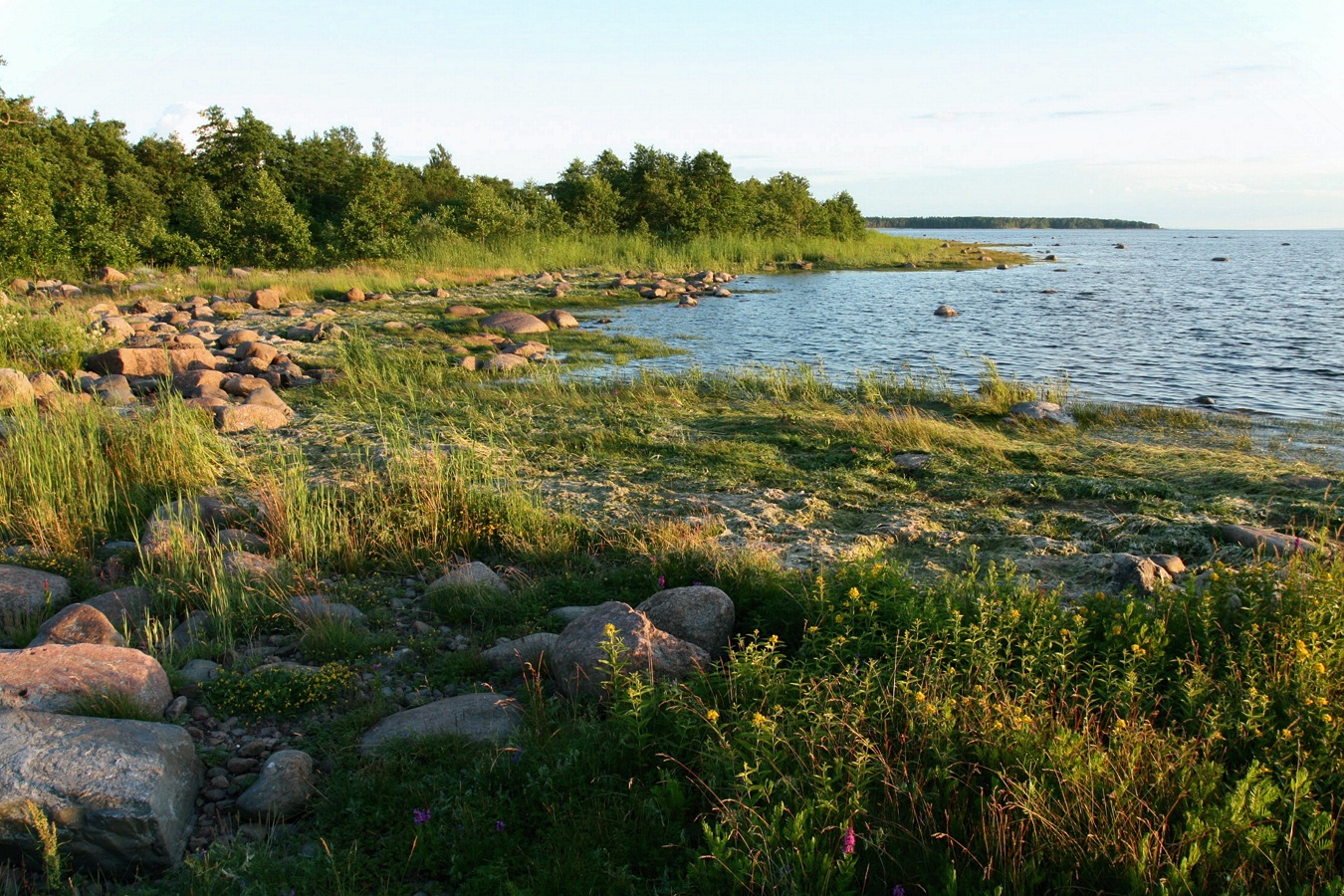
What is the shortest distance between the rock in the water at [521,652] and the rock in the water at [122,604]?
2.28 m

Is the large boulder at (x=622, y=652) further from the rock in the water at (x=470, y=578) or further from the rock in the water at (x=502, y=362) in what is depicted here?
the rock in the water at (x=502, y=362)

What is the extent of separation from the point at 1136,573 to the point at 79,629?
6612mm

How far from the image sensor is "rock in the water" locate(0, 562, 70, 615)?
5.40 metres

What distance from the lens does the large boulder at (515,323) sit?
70.4 ft

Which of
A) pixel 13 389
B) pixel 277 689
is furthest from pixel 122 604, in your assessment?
pixel 13 389

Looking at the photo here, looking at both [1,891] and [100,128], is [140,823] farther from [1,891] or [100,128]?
[100,128]

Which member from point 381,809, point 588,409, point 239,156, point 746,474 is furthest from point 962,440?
point 239,156

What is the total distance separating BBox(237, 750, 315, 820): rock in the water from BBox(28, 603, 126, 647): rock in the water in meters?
1.70

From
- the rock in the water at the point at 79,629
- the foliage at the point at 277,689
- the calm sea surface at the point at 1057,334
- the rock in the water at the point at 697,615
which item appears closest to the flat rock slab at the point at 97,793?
the foliage at the point at 277,689

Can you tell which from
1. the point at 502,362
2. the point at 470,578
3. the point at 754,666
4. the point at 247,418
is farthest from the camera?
the point at 502,362

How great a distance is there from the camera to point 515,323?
2177 centimetres

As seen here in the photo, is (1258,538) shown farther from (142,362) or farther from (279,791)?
(142,362)

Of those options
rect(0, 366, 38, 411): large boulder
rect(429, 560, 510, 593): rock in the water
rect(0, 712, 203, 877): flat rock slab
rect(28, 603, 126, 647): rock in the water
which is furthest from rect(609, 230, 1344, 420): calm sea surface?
rect(0, 712, 203, 877): flat rock slab

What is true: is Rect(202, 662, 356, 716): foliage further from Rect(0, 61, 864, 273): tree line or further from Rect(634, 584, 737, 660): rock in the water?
Rect(0, 61, 864, 273): tree line
